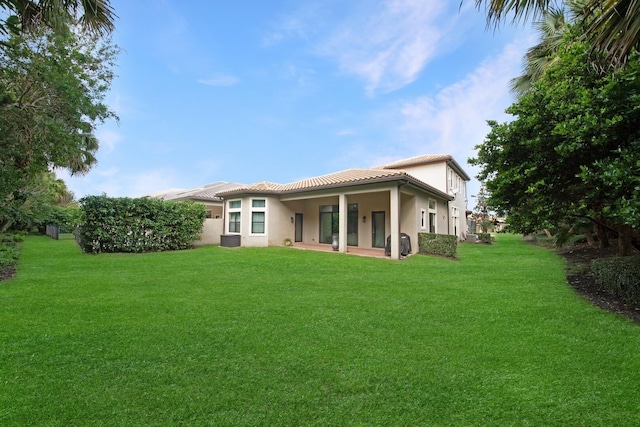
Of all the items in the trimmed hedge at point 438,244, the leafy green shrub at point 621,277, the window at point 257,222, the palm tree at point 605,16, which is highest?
the palm tree at point 605,16

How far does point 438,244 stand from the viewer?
14.1 m

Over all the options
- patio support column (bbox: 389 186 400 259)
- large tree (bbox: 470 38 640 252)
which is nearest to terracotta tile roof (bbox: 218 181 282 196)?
patio support column (bbox: 389 186 400 259)

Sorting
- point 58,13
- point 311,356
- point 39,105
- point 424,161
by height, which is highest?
point 424,161

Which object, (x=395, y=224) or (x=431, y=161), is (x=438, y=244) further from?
→ (x=431, y=161)

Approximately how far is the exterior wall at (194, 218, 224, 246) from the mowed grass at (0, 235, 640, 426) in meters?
11.6

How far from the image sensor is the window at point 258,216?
17.5 metres

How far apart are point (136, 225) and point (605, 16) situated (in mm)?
16605

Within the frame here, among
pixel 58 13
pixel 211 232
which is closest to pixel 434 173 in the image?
pixel 211 232

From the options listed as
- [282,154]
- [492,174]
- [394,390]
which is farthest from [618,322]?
[282,154]

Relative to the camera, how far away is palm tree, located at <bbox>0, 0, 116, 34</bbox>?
410 cm

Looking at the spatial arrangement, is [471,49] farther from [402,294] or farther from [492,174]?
[402,294]

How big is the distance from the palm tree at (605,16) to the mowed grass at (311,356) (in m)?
3.58

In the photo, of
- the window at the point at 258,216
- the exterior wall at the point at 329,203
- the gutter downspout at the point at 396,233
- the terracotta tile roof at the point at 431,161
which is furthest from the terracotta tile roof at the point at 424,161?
the window at the point at 258,216

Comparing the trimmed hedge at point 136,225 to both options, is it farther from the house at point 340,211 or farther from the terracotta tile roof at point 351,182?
the terracotta tile roof at point 351,182
